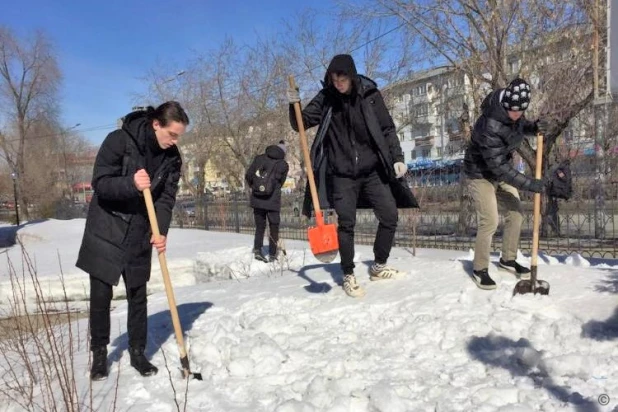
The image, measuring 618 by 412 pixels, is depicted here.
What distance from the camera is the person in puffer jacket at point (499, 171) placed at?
3971 mm

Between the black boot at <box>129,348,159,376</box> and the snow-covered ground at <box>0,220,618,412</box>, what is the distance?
5cm

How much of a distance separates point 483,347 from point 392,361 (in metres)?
0.57

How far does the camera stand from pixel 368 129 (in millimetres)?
4312

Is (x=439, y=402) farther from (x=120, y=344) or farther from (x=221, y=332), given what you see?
(x=120, y=344)

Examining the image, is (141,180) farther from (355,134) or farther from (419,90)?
(419,90)

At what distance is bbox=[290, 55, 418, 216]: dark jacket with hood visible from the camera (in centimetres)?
433

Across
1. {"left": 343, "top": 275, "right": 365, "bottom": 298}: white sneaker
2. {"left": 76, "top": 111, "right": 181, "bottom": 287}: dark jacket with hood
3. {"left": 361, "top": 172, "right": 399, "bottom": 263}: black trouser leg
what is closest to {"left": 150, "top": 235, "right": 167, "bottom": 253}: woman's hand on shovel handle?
{"left": 76, "top": 111, "right": 181, "bottom": 287}: dark jacket with hood

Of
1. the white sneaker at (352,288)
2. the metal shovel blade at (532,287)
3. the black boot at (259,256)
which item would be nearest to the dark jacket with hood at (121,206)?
the white sneaker at (352,288)

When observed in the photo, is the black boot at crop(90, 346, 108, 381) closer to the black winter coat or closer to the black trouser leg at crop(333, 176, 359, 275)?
the black trouser leg at crop(333, 176, 359, 275)

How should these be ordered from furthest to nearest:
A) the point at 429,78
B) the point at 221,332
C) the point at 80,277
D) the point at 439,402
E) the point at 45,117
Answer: the point at 45,117 → the point at 429,78 → the point at 80,277 → the point at 221,332 → the point at 439,402

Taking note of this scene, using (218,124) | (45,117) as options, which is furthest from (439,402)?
(45,117)

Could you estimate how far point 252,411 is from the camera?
277 centimetres

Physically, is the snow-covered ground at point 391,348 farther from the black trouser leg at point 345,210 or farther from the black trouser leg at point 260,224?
the black trouser leg at point 260,224

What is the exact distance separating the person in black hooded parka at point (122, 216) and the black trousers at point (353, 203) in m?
1.58
